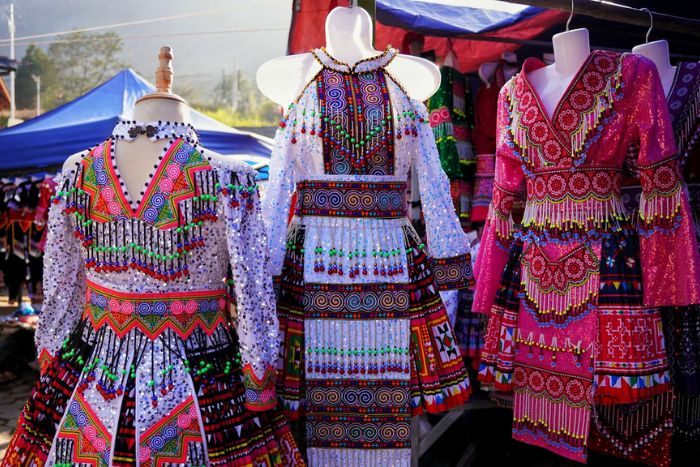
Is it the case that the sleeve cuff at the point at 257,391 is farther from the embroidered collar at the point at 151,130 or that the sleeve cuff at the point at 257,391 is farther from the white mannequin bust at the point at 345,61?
the white mannequin bust at the point at 345,61

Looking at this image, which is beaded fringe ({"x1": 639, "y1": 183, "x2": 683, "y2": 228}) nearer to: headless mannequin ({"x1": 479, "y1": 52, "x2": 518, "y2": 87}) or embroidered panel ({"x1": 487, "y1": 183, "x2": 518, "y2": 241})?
embroidered panel ({"x1": 487, "y1": 183, "x2": 518, "y2": 241})

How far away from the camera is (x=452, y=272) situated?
2195 mm

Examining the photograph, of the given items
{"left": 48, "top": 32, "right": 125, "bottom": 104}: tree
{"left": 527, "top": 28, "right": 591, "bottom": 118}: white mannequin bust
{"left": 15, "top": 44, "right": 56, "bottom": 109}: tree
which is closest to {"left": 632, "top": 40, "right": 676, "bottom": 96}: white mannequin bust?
{"left": 527, "top": 28, "right": 591, "bottom": 118}: white mannequin bust

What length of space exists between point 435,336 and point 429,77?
0.98 metres

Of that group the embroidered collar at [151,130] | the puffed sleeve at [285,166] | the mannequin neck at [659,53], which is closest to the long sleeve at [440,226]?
the puffed sleeve at [285,166]

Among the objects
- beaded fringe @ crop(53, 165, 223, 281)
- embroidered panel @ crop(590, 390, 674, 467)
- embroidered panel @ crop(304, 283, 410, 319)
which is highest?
beaded fringe @ crop(53, 165, 223, 281)

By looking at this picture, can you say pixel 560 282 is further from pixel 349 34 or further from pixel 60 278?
pixel 60 278

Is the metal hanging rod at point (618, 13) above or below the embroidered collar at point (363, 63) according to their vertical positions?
above

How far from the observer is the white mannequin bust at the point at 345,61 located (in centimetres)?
230

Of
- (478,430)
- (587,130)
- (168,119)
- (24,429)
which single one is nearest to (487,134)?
(587,130)

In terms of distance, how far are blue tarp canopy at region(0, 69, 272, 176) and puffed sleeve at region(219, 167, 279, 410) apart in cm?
392

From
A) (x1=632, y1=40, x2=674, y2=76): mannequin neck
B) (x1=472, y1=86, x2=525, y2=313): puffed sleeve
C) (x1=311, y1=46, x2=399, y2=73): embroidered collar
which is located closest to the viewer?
(x1=311, y1=46, x2=399, y2=73): embroidered collar

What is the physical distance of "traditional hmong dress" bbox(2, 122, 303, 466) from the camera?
1.76 metres

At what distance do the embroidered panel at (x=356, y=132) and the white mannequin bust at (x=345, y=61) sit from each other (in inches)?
6.8
